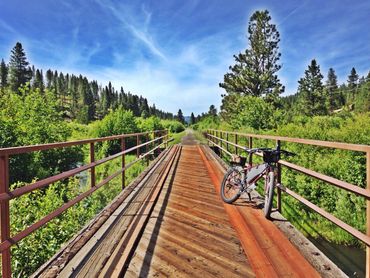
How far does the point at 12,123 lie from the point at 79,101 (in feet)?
281

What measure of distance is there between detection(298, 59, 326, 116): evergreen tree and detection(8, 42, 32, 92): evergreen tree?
60.5 m

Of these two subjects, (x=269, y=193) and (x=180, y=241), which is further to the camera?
(x=269, y=193)

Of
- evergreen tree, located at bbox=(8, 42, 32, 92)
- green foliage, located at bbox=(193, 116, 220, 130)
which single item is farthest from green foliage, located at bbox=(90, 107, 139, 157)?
evergreen tree, located at bbox=(8, 42, 32, 92)

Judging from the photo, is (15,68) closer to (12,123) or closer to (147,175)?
(12,123)

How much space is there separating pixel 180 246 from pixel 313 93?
47.5 m

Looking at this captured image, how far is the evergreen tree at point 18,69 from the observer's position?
196 ft

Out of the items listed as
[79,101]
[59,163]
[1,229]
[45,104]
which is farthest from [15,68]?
[1,229]

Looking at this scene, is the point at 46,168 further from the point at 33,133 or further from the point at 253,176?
the point at 253,176

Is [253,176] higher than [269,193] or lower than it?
higher

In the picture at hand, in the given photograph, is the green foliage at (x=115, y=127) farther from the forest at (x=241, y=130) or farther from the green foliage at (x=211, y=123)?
the green foliage at (x=211, y=123)

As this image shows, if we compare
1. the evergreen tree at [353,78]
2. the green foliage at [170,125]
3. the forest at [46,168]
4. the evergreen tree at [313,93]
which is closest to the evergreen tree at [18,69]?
the green foliage at [170,125]

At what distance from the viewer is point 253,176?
414 cm

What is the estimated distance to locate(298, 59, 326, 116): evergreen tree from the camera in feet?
144

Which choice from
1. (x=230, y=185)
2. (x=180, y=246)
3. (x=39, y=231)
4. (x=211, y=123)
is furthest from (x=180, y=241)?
(x=211, y=123)
